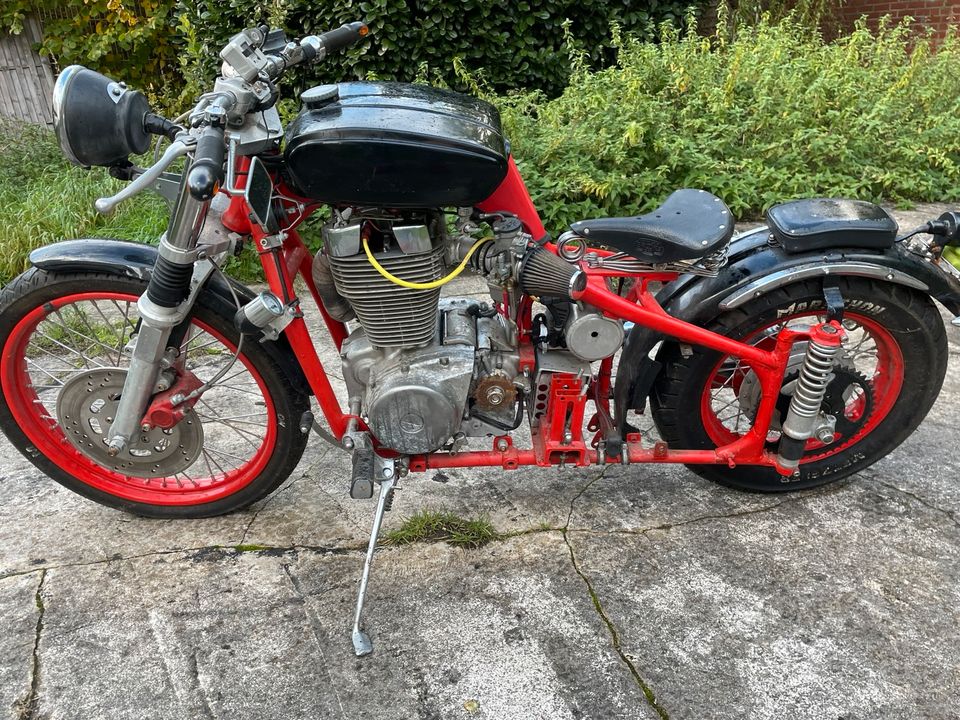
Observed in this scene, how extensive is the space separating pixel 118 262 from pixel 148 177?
601 millimetres

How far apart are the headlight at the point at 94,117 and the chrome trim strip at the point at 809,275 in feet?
5.29

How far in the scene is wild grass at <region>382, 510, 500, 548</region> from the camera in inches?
91.1

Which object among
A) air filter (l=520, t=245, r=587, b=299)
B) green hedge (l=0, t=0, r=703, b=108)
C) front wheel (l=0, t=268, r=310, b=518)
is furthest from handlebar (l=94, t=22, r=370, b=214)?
green hedge (l=0, t=0, r=703, b=108)

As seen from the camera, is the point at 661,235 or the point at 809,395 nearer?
the point at 661,235

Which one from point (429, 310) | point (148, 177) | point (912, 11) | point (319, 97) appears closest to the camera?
point (148, 177)

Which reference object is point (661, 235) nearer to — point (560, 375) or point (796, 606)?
point (560, 375)

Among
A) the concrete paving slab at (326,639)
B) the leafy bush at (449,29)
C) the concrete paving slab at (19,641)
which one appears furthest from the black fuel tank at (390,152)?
the leafy bush at (449,29)

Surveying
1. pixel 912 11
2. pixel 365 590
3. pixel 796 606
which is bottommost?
pixel 796 606

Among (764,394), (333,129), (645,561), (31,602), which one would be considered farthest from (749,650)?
(31,602)

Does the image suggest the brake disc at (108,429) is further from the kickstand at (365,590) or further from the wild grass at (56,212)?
the wild grass at (56,212)

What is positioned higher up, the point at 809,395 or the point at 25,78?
the point at 25,78

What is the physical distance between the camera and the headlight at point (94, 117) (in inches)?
64.3

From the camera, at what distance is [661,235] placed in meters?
1.89

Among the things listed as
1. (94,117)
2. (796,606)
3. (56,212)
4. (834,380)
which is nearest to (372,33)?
(56,212)
